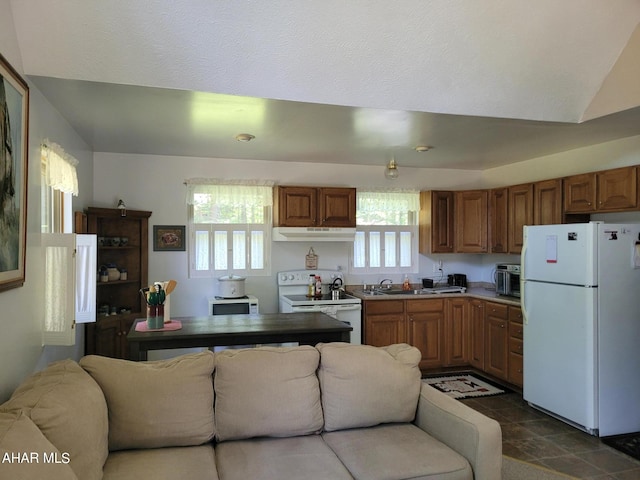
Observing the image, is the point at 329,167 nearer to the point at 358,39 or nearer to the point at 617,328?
the point at 358,39

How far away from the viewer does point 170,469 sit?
76.5 inches

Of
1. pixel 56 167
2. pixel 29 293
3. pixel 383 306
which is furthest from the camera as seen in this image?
pixel 383 306

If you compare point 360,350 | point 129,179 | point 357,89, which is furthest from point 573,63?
point 129,179

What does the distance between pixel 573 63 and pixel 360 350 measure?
2.37 meters

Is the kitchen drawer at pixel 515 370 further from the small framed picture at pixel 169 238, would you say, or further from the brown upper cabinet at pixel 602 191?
the small framed picture at pixel 169 238

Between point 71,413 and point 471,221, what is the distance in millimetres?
4590

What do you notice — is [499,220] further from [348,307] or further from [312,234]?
[312,234]

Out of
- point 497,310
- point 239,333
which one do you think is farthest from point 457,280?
point 239,333

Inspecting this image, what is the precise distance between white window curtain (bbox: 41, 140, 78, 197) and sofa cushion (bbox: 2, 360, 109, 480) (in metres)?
1.29

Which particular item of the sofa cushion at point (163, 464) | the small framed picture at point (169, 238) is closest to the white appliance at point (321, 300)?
the small framed picture at point (169, 238)

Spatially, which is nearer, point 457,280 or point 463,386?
point 463,386

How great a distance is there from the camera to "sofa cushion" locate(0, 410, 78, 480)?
1.27 m

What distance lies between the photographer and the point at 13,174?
210 centimetres

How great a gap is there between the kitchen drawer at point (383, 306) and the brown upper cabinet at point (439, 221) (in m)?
0.88
